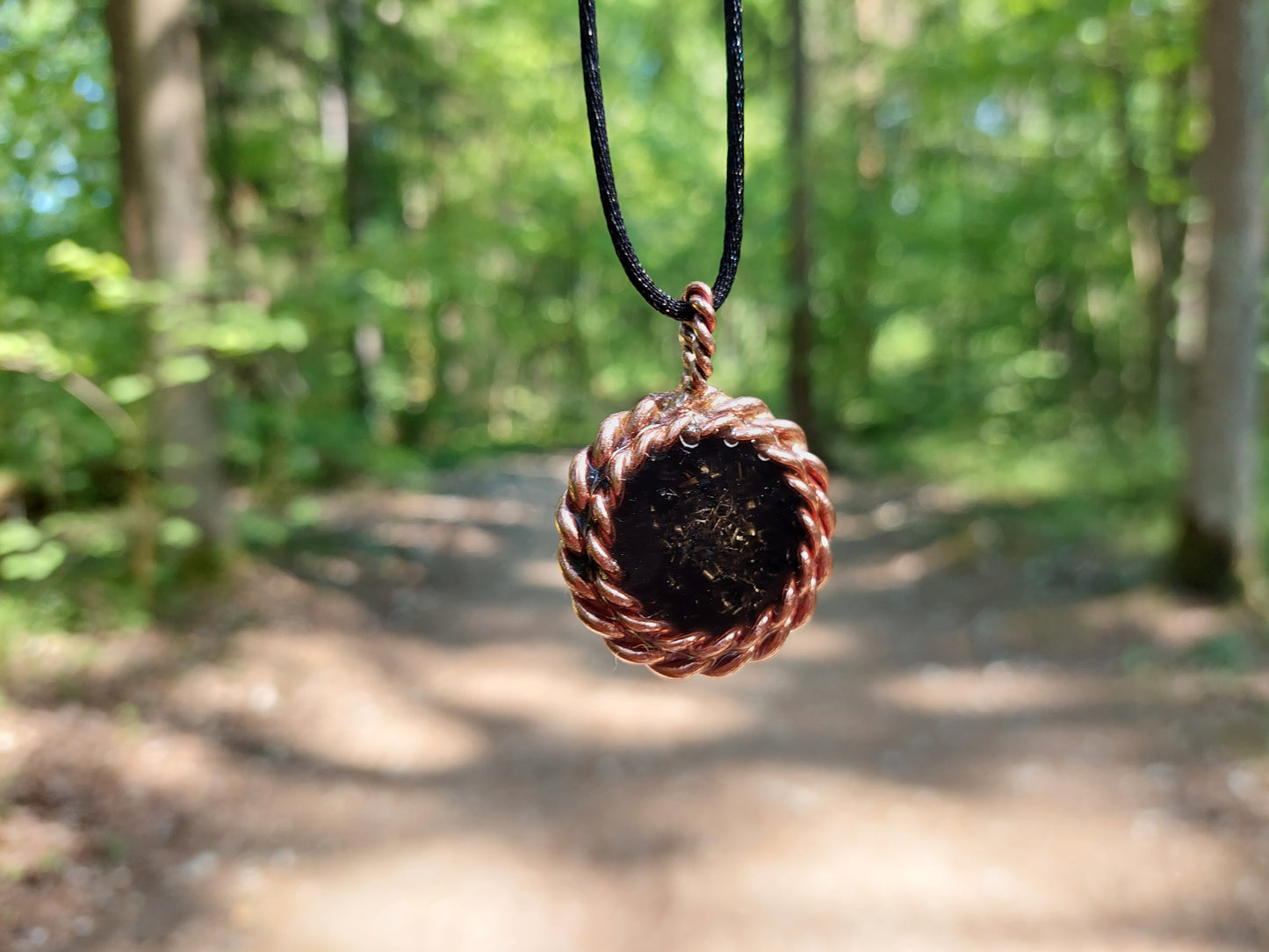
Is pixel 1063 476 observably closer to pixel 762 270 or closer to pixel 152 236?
pixel 762 270

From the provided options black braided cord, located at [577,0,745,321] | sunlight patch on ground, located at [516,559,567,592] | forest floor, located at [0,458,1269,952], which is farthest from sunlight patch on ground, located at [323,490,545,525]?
black braided cord, located at [577,0,745,321]

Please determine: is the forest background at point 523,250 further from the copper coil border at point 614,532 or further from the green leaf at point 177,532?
the copper coil border at point 614,532

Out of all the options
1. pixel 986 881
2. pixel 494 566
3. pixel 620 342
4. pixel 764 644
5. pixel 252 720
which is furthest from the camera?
pixel 620 342

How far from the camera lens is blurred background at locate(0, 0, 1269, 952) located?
4.70 m

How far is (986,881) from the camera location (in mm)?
4727

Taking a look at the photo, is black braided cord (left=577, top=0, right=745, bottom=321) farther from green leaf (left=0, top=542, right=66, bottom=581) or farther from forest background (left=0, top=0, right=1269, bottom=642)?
green leaf (left=0, top=542, right=66, bottom=581)

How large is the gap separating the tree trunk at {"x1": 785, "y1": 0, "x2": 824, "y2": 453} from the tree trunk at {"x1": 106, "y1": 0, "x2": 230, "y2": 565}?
8349 millimetres

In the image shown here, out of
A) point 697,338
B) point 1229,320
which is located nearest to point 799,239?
point 1229,320

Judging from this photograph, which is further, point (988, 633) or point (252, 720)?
point (988, 633)

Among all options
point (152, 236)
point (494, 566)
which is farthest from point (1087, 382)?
point (152, 236)

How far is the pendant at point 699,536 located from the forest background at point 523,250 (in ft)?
14.1

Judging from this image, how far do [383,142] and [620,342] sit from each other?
9.25 m

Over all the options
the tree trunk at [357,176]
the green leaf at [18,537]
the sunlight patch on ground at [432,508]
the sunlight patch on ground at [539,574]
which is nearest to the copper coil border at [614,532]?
the green leaf at [18,537]

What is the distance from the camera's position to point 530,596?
9766 mm
